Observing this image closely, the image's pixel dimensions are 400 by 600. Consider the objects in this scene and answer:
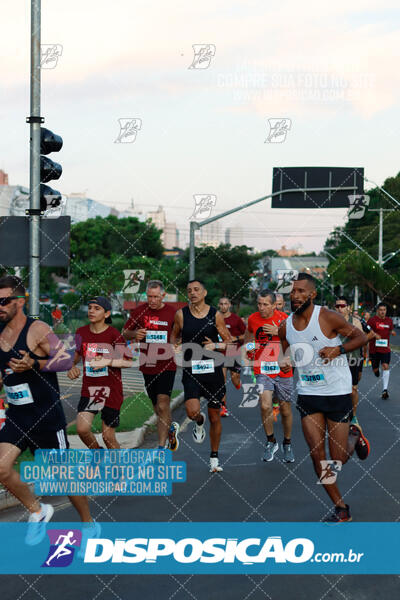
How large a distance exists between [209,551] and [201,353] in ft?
8.72

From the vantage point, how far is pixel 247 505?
595cm

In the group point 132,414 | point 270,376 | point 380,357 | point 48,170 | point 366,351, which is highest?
point 48,170

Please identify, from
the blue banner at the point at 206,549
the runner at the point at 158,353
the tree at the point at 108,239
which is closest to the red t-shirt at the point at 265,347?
the runner at the point at 158,353

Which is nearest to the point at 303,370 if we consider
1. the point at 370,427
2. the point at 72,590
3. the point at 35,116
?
the point at 72,590

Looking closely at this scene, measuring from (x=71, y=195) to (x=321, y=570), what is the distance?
141 m

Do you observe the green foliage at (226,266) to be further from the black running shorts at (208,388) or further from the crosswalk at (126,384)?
the black running shorts at (208,388)

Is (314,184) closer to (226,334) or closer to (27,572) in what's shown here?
(226,334)

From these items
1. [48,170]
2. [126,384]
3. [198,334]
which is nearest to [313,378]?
[198,334]

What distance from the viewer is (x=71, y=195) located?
140750mm

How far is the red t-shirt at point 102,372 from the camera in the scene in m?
6.43

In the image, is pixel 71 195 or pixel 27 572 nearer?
pixel 27 572

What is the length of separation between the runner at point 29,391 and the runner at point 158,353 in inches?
100

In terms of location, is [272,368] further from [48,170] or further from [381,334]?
[381,334]

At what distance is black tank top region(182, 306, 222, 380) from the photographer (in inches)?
281
